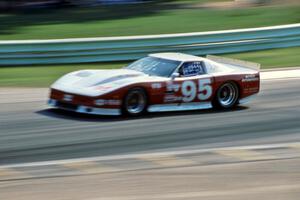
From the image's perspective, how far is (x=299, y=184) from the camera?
754 centimetres

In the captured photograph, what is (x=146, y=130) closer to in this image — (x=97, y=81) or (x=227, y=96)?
(x=97, y=81)

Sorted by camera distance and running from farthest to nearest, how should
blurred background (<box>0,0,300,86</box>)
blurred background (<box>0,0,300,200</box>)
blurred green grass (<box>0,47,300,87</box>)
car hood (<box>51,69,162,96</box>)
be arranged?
blurred background (<box>0,0,300,86</box>)
blurred green grass (<box>0,47,300,87</box>)
car hood (<box>51,69,162,96</box>)
blurred background (<box>0,0,300,200</box>)

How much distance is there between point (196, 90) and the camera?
12.8 meters

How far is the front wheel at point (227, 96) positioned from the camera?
43.3ft

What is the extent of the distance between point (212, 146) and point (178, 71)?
2883mm

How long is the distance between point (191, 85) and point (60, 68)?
18.4 feet

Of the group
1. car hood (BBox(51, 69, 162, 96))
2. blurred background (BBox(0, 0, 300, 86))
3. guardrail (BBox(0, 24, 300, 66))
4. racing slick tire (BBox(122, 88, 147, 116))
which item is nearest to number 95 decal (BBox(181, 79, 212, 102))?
car hood (BBox(51, 69, 162, 96))

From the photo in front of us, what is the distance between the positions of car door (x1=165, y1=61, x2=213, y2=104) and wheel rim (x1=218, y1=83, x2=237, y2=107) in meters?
0.38

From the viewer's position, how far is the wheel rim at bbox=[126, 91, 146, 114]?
473 inches

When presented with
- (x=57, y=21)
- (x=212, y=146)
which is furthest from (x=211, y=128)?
(x=57, y=21)

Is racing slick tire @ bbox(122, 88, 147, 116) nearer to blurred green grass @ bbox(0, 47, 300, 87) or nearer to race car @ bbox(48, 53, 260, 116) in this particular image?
race car @ bbox(48, 53, 260, 116)

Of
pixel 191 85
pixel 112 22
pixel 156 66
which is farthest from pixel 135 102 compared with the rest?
pixel 112 22

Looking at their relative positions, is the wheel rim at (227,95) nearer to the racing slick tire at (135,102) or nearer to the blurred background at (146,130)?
the blurred background at (146,130)

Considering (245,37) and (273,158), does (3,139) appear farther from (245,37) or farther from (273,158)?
(245,37)
